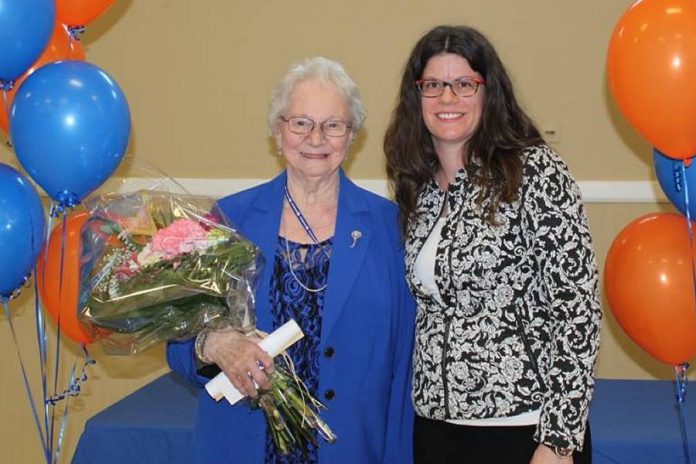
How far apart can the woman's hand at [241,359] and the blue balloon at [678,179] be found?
100 centimetres

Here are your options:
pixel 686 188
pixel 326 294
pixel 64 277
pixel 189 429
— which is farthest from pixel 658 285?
pixel 189 429

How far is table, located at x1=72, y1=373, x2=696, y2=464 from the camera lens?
9.43 feet

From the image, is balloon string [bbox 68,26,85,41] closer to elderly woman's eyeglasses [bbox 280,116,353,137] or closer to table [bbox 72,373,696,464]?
elderly woman's eyeglasses [bbox 280,116,353,137]

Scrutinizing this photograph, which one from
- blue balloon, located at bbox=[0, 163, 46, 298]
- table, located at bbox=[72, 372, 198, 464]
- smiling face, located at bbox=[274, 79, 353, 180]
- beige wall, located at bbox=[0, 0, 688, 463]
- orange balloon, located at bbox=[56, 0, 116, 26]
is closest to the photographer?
blue balloon, located at bbox=[0, 163, 46, 298]

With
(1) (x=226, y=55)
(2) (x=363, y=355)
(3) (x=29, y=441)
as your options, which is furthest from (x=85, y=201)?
(3) (x=29, y=441)

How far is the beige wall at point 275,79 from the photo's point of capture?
4.08m

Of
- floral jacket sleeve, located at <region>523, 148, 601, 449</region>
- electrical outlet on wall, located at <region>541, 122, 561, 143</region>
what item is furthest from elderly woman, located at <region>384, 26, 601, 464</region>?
Answer: electrical outlet on wall, located at <region>541, 122, 561, 143</region>

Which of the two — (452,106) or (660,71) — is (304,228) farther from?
(660,71)

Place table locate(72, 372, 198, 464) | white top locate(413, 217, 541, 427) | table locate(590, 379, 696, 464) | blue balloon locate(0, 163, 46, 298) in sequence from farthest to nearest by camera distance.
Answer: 1. table locate(72, 372, 198, 464)
2. table locate(590, 379, 696, 464)
3. blue balloon locate(0, 163, 46, 298)
4. white top locate(413, 217, 541, 427)

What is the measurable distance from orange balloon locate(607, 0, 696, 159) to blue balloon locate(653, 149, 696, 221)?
0.06 meters

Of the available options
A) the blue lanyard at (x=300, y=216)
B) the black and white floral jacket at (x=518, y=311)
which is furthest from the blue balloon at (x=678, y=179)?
the blue lanyard at (x=300, y=216)

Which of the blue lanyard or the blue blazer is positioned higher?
the blue lanyard

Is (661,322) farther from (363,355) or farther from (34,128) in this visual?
(34,128)

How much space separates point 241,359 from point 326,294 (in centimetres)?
29
